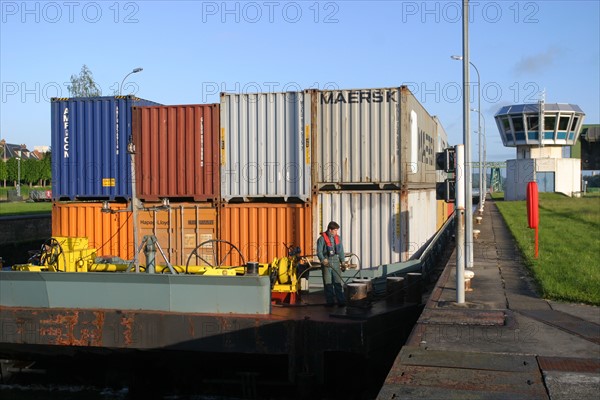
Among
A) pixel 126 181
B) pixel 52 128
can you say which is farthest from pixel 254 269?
pixel 52 128

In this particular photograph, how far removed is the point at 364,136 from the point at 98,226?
6.92 meters

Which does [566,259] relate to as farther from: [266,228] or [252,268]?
[252,268]

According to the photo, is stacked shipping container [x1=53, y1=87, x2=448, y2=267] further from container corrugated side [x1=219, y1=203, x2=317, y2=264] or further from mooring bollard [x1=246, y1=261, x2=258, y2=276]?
mooring bollard [x1=246, y1=261, x2=258, y2=276]

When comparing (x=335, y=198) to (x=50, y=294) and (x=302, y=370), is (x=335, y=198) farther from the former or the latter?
(x=50, y=294)

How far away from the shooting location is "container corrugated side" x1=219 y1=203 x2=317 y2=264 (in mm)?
14727

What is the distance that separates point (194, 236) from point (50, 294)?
14.6ft

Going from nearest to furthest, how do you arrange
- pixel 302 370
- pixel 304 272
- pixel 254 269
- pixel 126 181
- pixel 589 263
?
pixel 302 370 → pixel 254 269 → pixel 304 272 → pixel 126 181 → pixel 589 263

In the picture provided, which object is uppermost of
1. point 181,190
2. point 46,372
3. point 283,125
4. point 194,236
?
point 283,125

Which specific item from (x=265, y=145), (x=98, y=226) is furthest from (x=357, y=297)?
(x=98, y=226)

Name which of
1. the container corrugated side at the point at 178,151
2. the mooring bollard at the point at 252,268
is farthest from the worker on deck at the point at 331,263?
the container corrugated side at the point at 178,151

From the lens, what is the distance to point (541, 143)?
240 feet

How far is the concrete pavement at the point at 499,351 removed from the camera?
22.6 feet

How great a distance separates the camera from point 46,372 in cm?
1311

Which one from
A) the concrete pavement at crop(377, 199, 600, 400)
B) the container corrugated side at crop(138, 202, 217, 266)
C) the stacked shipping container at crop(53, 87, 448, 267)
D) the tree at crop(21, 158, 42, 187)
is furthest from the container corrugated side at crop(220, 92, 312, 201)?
the tree at crop(21, 158, 42, 187)
